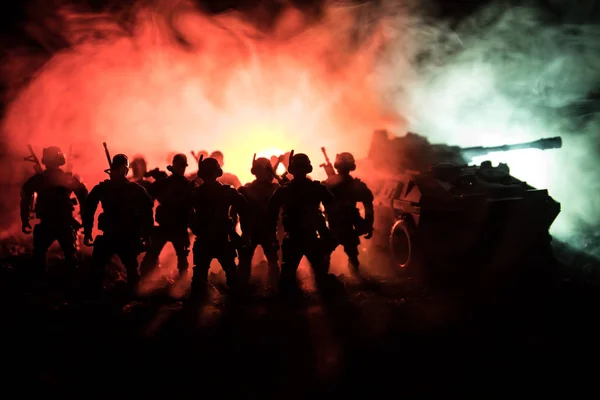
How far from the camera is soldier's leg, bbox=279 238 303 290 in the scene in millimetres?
6059

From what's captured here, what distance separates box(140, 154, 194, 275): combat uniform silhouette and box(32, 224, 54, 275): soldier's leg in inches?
57.5

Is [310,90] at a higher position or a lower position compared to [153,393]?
higher

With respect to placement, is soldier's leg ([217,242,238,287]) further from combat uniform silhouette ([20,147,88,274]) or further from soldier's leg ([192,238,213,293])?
combat uniform silhouette ([20,147,88,274])

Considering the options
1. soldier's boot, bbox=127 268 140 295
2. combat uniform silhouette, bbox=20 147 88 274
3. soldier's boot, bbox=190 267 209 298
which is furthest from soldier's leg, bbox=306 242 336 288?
combat uniform silhouette, bbox=20 147 88 274

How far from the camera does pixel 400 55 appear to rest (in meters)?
14.6

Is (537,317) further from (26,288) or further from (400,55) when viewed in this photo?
(400,55)

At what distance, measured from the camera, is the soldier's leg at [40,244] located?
688 cm

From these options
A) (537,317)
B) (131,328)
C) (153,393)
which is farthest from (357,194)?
(153,393)

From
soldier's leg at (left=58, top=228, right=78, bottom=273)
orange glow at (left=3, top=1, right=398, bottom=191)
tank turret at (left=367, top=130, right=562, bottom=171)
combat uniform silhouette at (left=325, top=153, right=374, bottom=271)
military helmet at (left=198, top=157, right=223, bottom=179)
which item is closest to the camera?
military helmet at (left=198, top=157, right=223, bottom=179)

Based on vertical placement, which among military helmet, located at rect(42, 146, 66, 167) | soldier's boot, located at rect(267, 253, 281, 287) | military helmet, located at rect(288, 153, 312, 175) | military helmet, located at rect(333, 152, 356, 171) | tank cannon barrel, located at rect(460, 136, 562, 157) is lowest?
soldier's boot, located at rect(267, 253, 281, 287)

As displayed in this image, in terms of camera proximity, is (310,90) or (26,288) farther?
(310,90)

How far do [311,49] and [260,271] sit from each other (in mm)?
8127

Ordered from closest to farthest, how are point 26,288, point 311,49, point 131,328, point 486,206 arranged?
point 131,328 < point 26,288 < point 486,206 < point 311,49

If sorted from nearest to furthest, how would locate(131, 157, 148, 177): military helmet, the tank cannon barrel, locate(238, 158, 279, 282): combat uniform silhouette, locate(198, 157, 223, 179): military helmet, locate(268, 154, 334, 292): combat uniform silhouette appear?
locate(198, 157, 223, 179): military helmet < locate(268, 154, 334, 292): combat uniform silhouette < locate(238, 158, 279, 282): combat uniform silhouette < the tank cannon barrel < locate(131, 157, 148, 177): military helmet
